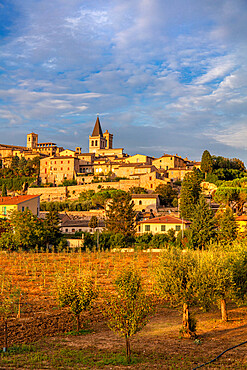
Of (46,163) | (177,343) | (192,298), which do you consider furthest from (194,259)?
(46,163)

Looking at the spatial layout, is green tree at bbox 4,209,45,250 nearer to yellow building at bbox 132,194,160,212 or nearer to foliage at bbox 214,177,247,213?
yellow building at bbox 132,194,160,212

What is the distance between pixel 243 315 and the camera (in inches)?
806

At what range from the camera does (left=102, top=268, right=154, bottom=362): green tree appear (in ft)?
45.2

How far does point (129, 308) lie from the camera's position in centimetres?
1419

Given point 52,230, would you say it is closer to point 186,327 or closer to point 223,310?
point 223,310

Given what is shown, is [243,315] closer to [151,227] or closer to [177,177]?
[151,227]

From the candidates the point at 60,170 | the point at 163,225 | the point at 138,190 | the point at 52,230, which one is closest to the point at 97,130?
the point at 60,170

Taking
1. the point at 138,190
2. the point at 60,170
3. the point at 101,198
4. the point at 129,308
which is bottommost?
the point at 129,308

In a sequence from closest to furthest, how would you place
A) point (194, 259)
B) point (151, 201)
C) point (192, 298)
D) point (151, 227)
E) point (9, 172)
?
point (192, 298) < point (194, 259) < point (151, 227) < point (151, 201) < point (9, 172)

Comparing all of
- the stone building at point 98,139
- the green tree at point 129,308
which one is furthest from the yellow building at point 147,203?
the stone building at point 98,139

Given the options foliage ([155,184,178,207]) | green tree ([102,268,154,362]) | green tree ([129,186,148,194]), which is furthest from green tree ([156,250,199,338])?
green tree ([129,186,148,194])

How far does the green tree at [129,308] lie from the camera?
13.8 m

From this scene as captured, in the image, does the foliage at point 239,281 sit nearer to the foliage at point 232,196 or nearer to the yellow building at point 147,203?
the foliage at point 232,196

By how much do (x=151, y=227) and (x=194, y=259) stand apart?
98.4ft
